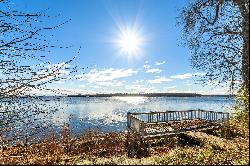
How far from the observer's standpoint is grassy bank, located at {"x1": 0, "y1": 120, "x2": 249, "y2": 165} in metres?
10.2

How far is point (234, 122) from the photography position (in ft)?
42.6

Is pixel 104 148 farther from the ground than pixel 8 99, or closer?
closer

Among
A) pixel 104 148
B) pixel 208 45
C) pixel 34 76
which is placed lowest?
pixel 104 148

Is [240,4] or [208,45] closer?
[240,4]

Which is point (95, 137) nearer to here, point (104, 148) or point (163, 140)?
point (104, 148)

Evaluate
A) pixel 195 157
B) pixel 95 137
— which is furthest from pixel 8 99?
pixel 95 137

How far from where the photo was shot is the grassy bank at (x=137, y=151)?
10.2 m

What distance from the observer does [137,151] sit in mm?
21031

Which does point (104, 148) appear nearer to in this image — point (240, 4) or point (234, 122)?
point (234, 122)

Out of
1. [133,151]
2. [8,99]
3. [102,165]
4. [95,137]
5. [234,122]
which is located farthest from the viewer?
[95,137]

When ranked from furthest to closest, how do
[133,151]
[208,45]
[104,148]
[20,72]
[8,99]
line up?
[104,148]
[133,151]
[208,45]
[8,99]
[20,72]

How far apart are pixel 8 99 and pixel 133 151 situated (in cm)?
1537

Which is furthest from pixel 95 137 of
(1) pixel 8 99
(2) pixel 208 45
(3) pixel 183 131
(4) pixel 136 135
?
(1) pixel 8 99

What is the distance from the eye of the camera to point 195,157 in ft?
35.1
